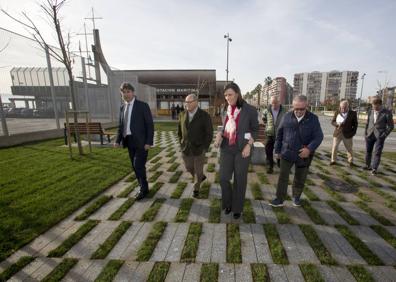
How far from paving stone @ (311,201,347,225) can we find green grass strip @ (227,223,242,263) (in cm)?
140

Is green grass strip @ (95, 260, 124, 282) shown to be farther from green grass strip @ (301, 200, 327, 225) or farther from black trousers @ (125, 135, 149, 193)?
green grass strip @ (301, 200, 327, 225)

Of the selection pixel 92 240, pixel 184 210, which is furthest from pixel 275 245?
pixel 92 240

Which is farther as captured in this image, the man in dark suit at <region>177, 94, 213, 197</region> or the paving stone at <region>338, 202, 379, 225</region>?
the man in dark suit at <region>177, 94, 213, 197</region>

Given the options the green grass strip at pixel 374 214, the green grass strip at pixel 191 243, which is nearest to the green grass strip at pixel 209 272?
the green grass strip at pixel 191 243

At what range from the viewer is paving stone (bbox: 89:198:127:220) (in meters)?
3.31

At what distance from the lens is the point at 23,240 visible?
2.67 m

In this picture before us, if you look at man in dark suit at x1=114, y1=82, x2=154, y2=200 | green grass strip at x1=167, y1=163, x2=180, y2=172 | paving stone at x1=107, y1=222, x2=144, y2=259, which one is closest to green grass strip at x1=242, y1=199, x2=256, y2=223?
paving stone at x1=107, y1=222, x2=144, y2=259

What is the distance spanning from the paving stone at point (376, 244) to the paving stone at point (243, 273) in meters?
1.49

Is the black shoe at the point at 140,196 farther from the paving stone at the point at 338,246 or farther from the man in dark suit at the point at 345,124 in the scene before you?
the man in dark suit at the point at 345,124

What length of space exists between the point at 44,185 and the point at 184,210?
3106 millimetres

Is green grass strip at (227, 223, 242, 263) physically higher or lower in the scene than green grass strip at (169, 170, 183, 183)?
higher

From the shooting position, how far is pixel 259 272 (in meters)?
2.15

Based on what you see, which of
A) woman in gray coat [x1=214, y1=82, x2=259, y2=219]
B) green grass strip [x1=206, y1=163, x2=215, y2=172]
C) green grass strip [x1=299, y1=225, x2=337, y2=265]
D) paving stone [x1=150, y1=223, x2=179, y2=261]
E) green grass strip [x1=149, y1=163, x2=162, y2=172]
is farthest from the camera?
green grass strip [x1=149, y1=163, x2=162, y2=172]

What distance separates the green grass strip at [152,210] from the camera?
10.6ft
